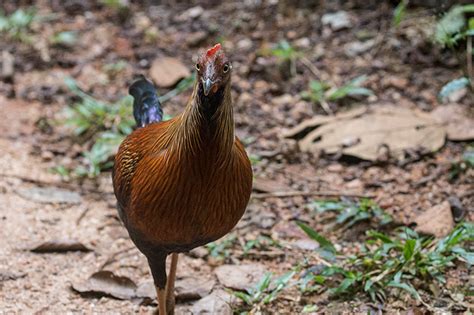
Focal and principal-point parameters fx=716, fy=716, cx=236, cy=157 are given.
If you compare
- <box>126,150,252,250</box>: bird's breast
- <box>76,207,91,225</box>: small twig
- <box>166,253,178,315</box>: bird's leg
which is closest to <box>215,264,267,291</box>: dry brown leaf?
<box>166,253,178,315</box>: bird's leg

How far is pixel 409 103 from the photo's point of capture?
685 cm

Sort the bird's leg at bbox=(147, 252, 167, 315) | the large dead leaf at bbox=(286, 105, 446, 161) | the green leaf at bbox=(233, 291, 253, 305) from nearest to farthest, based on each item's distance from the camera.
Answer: the bird's leg at bbox=(147, 252, 167, 315) < the green leaf at bbox=(233, 291, 253, 305) < the large dead leaf at bbox=(286, 105, 446, 161)

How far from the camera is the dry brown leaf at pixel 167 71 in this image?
7.50 metres

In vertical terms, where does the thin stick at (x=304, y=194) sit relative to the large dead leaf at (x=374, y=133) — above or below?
below

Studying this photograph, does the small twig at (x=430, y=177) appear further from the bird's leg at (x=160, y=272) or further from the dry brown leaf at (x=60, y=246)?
the dry brown leaf at (x=60, y=246)

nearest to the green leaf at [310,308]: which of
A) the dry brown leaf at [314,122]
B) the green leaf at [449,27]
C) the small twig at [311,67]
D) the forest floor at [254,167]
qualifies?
the forest floor at [254,167]

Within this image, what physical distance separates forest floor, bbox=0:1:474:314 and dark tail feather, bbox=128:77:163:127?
1.02 m

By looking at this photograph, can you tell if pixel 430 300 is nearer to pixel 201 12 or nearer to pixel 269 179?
pixel 269 179

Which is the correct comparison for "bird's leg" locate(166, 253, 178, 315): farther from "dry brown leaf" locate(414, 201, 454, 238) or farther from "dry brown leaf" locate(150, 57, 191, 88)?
"dry brown leaf" locate(150, 57, 191, 88)

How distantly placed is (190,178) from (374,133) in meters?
3.06

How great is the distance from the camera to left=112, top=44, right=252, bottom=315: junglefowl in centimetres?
335

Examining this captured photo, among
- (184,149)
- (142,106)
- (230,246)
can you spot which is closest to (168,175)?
(184,149)

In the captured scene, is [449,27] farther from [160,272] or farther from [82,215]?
[82,215]

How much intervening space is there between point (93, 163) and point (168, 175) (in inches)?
106
